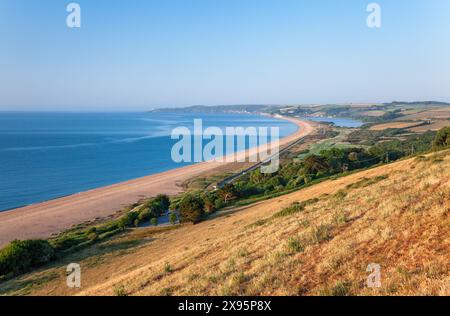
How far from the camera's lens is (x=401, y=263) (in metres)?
7.38

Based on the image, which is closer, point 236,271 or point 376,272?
point 376,272

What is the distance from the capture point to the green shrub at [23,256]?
20.8 meters

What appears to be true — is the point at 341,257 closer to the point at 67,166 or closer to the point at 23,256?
the point at 23,256

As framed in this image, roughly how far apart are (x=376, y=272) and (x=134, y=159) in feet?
280

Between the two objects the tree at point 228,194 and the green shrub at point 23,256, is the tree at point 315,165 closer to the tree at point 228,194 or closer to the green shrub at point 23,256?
the tree at point 228,194

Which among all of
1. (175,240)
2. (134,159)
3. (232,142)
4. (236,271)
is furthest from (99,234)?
(232,142)

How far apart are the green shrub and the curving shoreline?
14.0 m

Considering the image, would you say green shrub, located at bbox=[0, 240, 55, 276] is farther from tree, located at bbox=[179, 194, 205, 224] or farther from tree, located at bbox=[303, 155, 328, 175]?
tree, located at bbox=[303, 155, 328, 175]

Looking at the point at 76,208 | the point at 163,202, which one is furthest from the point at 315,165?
the point at 76,208

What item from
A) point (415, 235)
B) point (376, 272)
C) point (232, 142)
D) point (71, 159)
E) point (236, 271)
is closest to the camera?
point (376, 272)

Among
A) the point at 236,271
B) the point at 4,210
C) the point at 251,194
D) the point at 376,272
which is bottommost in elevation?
the point at 4,210

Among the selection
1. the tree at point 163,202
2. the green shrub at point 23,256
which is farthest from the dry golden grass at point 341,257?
the tree at point 163,202

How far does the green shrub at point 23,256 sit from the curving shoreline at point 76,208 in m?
14.0

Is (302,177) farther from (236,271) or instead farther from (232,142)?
(232,142)
